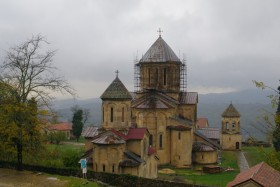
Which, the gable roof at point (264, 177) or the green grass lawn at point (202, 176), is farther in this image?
the green grass lawn at point (202, 176)

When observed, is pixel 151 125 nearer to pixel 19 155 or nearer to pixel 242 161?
pixel 242 161

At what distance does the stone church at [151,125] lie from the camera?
27594mm

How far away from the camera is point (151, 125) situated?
37.3m

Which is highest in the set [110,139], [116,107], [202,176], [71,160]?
[116,107]

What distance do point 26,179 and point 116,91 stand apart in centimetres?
1028

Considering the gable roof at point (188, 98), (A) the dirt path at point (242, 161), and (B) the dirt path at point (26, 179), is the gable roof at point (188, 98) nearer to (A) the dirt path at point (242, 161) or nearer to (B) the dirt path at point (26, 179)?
(A) the dirt path at point (242, 161)

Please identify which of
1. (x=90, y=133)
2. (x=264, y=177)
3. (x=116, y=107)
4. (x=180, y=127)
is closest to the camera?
(x=264, y=177)

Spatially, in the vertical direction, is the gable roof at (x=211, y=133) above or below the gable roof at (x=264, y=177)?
above

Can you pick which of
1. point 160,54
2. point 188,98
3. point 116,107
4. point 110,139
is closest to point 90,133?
point 116,107

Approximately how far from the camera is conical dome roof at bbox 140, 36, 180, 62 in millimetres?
42531

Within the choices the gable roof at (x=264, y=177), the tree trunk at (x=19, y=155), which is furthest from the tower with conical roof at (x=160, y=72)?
the gable roof at (x=264, y=177)

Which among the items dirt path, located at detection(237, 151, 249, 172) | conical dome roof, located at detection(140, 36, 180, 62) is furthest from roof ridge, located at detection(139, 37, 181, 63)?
dirt path, located at detection(237, 151, 249, 172)

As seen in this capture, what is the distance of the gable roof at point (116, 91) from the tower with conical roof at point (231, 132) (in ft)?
91.8

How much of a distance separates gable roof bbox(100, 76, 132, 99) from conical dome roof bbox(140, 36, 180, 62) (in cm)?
1281
